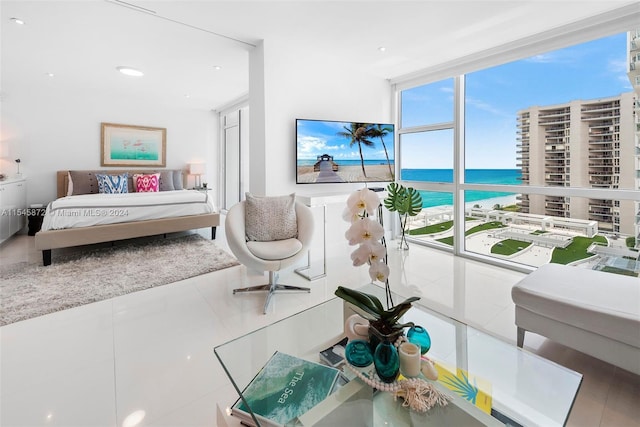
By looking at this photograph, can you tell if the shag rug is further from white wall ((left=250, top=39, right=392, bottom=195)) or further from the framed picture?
the framed picture

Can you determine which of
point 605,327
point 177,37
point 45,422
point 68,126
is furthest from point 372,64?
point 68,126

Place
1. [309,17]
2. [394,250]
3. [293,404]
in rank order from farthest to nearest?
1. [394,250]
2. [309,17]
3. [293,404]

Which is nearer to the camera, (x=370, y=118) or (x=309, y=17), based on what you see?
(x=309, y=17)

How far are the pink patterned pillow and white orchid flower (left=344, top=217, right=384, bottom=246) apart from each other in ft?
18.9

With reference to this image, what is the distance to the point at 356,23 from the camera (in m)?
2.80

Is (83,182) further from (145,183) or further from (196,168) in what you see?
(196,168)

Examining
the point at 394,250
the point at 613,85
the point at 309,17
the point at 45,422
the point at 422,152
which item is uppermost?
the point at 309,17

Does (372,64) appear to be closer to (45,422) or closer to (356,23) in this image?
(356,23)

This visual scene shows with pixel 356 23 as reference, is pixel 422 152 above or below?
below

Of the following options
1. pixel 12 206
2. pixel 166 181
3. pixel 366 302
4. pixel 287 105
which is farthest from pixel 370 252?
pixel 166 181

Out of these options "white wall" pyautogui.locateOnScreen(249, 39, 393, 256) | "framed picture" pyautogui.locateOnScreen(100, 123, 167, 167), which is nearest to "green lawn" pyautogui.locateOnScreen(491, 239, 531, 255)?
"white wall" pyautogui.locateOnScreen(249, 39, 393, 256)

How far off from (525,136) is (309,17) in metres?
2.72

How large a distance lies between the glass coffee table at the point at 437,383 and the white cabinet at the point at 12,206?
16.1 ft

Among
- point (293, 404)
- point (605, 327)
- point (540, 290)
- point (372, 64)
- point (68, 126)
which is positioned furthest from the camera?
point (68, 126)
